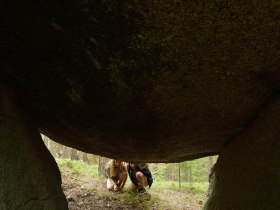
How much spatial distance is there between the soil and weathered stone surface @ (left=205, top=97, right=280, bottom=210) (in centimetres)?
Answer: 402

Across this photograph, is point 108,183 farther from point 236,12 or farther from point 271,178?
point 236,12

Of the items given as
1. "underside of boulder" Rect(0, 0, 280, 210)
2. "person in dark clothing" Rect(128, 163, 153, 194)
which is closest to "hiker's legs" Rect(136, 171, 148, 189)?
"person in dark clothing" Rect(128, 163, 153, 194)

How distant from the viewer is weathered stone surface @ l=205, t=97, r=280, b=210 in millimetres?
3277

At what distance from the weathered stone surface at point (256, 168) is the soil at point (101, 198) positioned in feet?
13.2

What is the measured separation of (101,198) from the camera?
8195 millimetres

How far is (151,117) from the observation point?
153 inches

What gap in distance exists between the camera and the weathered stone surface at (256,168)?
328cm

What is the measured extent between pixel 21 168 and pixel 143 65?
1.50 m

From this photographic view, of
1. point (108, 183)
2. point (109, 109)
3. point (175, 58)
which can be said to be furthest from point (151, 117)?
point (108, 183)

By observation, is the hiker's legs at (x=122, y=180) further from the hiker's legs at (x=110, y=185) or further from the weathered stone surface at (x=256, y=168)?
the weathered stone surface at (x=256, y=168)

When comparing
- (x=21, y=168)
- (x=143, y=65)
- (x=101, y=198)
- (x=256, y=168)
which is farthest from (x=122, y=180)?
(x=143, y=65)

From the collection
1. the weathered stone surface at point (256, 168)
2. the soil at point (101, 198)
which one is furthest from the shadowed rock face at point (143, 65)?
the soil at point (101, 198)

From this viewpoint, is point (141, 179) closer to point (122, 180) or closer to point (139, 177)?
point (139, 177)

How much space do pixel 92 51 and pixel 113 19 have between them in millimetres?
472
